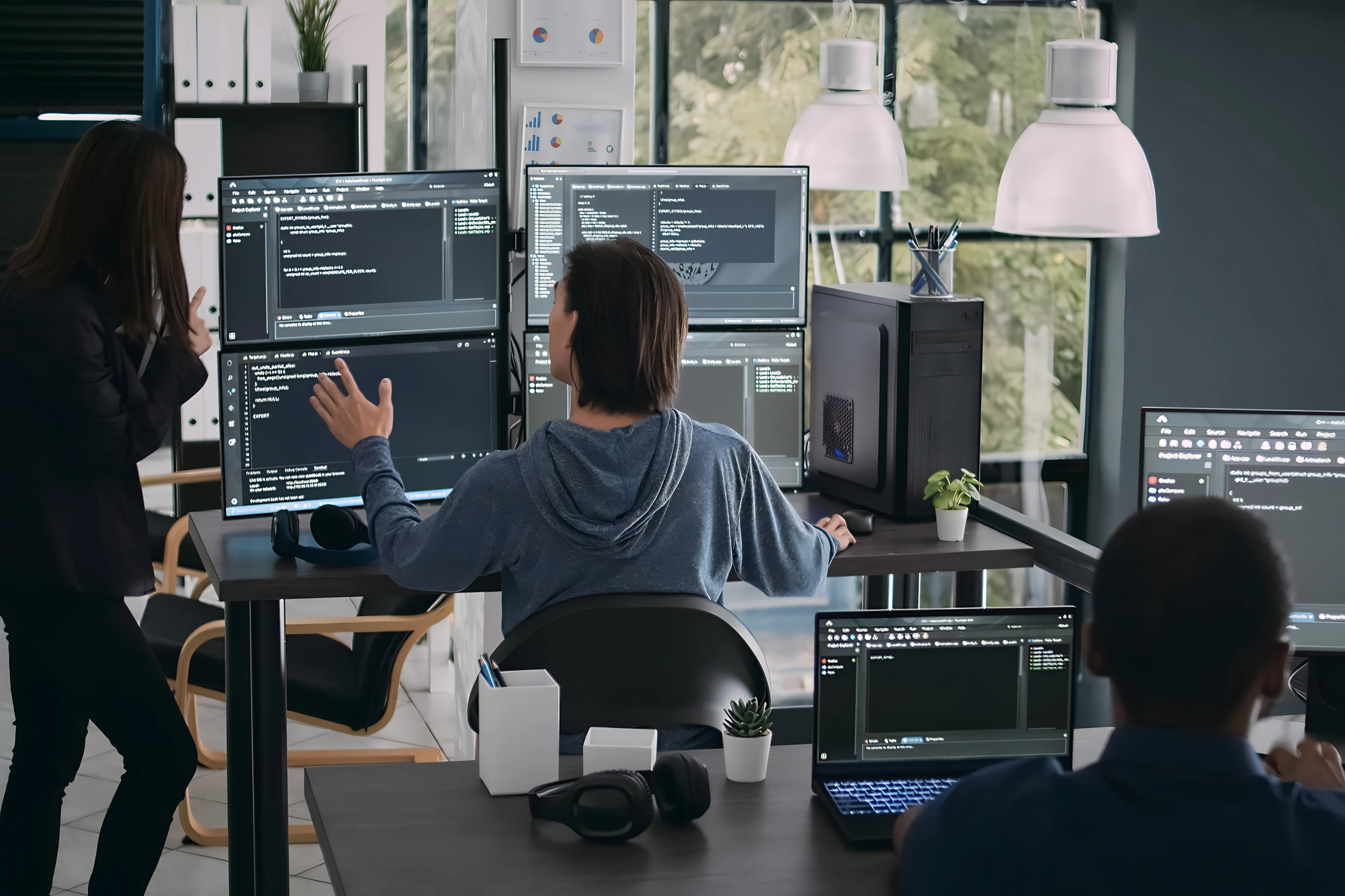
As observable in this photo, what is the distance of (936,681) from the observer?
176 cm

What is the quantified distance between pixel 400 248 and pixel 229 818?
3.50ft

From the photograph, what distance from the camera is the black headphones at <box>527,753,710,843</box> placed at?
1567 mm

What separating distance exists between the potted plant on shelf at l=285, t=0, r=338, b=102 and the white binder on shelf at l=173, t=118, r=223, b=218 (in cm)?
39

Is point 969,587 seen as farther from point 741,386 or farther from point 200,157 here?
point 200,157

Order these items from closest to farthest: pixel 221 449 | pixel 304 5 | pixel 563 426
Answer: pixel 563 426 → pixel 221 449 → pixel 304 5

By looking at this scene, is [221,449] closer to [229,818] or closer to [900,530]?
[229,818]

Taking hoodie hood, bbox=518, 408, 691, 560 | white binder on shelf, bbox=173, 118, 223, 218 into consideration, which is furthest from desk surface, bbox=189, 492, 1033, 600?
white binder on shelf, bbox=173, 118, 223, 218

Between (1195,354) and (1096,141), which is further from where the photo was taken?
(1195,354)

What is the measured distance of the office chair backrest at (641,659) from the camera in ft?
6.24

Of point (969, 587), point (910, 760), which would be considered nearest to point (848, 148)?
point (969, 587)

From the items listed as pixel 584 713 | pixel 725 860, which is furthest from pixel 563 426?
pixel 725 860

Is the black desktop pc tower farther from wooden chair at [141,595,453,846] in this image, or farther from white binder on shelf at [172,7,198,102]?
white binder on shelf at [172,7,198,102]

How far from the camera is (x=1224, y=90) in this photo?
5.98 meters

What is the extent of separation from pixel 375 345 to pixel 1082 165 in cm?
131
